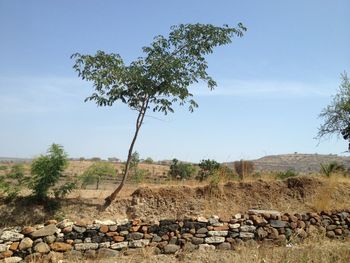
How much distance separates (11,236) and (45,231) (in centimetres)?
64

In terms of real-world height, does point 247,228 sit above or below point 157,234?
above

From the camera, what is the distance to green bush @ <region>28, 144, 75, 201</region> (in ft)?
27.4

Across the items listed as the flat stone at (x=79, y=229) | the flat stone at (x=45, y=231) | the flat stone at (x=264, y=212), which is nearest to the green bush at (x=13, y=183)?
the flat stone at (x=45, y=231)

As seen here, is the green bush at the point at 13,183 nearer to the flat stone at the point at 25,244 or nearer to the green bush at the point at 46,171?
the green bush at the point at 46,171

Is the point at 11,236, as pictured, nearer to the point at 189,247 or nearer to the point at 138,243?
the point at 138,243

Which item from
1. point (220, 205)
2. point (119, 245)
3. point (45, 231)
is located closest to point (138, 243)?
point (119, 245)

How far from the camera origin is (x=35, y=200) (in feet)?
27.8

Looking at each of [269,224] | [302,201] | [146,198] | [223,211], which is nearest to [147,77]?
[146,198]

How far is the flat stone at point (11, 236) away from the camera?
23.7ft

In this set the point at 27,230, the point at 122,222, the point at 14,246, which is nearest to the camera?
the point at 14,246

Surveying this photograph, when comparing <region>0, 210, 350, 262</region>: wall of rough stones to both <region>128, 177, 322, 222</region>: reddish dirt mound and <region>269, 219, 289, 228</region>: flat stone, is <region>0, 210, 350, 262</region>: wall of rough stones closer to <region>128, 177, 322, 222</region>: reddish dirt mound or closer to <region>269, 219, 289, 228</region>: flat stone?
<region>269, 219, 289, 228</region>: flat stone

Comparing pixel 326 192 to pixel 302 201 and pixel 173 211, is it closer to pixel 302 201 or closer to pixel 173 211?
pixel 302 201

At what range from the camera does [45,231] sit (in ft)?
24.4

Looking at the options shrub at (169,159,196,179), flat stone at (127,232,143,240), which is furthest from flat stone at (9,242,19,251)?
shrub at (169,159,196,179)
